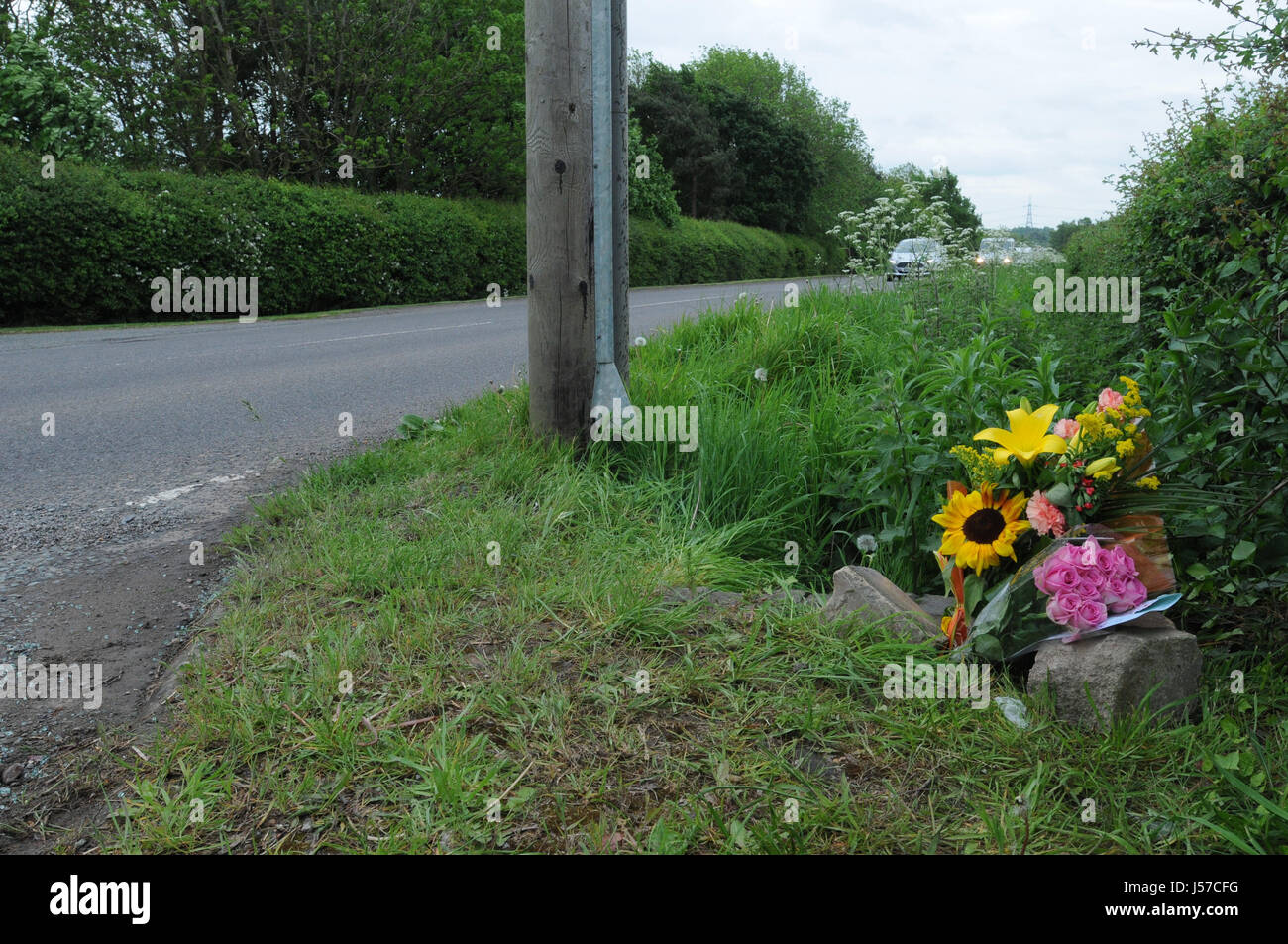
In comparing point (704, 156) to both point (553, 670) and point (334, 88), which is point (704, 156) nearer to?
point (334, 88)

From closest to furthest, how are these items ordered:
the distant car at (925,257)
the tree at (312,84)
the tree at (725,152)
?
the distant car at (925,257) < the tree at (312,84) < the tree at (725,152)

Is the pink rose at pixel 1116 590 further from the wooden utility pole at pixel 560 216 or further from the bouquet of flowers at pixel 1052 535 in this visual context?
the wooden utility pole at pixel 560 216

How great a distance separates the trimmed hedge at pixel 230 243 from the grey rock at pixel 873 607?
5521 millimetres

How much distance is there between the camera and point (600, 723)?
7.48 ft

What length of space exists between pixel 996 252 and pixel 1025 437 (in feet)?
23.7

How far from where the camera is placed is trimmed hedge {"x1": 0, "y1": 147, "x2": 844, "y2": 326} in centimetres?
1188

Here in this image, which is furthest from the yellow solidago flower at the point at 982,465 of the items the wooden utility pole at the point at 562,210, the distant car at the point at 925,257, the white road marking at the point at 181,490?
the distant car at the point at 925,257

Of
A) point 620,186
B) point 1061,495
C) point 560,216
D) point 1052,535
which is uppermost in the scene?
point 620,186

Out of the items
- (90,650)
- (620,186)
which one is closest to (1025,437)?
(620,186)

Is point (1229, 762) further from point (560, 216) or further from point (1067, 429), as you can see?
point (560, 216)

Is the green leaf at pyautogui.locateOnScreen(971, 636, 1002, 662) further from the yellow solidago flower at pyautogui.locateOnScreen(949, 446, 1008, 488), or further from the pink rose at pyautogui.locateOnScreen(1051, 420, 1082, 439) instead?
the pink rose at pyautogui.locateOnScreen(1051, 420, 1082, 439)

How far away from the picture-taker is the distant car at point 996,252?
327 inches

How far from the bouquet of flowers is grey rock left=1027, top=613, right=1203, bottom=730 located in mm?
56
